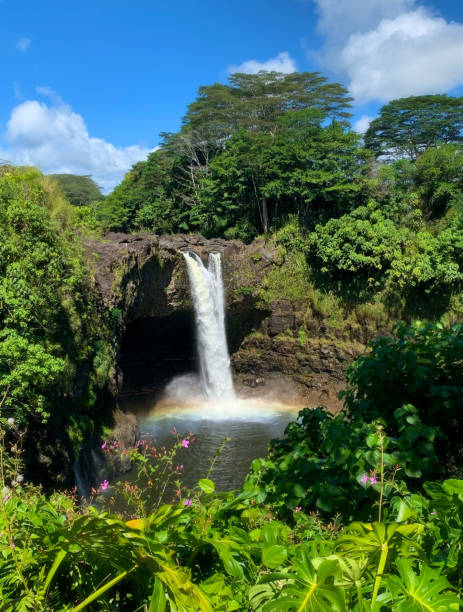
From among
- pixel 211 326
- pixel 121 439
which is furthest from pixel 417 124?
pixel 121 439

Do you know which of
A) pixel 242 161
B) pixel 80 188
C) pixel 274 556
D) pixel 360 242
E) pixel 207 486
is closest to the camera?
pixel 274 556

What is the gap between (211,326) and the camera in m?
17.2

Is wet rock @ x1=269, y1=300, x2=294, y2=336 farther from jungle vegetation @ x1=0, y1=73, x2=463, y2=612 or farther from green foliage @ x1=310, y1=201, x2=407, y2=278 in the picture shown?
green foliage @ x1=310, y1=201, x2=407, y2=278

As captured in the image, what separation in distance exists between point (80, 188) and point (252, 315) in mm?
32879

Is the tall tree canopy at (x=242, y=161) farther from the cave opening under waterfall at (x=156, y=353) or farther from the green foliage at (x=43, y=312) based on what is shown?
the green foliage at (x=43, y=312)

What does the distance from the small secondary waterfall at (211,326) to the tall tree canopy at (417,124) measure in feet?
44.0

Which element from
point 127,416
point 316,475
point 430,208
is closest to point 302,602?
point 316,475

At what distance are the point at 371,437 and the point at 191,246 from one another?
1510 centimetres

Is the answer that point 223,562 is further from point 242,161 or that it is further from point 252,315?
point 242,161

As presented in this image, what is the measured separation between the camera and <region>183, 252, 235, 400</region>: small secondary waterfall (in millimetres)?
16391

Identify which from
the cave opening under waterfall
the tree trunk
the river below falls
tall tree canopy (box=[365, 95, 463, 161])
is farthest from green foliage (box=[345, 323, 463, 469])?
tall tree canopy (box=[365, 95, 463, 161])

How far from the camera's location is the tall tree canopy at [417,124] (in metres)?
22.4

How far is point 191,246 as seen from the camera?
656 inches

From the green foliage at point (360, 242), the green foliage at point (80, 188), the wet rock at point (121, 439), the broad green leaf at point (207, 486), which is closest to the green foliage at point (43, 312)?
the wet rock at point (121, 439)
